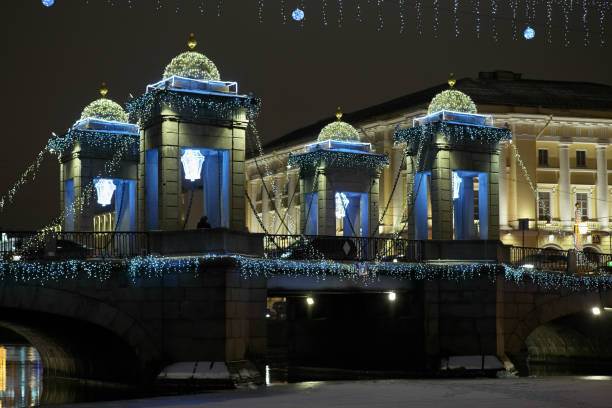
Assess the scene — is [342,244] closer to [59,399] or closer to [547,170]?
[59,399]

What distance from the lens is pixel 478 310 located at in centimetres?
4016

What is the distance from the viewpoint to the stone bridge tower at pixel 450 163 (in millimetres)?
41406

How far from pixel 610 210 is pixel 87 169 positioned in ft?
159

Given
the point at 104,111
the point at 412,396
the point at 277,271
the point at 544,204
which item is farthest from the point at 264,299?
the point at 544,204

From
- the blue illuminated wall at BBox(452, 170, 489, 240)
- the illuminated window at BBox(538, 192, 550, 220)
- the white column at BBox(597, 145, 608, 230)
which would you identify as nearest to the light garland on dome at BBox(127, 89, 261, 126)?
the blue illuminated wall at BBox(452, 170, 489, 240)

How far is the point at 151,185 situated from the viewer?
120 ft

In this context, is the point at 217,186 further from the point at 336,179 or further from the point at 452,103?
the point at 452,103

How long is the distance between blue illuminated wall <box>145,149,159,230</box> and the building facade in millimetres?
36571

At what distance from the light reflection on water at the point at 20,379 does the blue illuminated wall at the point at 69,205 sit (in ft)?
22.8

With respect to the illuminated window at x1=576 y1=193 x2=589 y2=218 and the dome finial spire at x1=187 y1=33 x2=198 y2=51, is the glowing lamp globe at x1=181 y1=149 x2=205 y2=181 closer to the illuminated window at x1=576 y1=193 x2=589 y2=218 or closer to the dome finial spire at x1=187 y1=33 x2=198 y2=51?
the dome finial spire at x1=187 y1=33 x2=198 y2=51

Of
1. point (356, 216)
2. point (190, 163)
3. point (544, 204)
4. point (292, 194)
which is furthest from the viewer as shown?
point (292, 194)

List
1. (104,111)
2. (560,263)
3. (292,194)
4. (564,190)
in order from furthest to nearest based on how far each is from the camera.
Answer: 1. (292,194)
2. (564,190)
3. (560,263)
4. (104,111)

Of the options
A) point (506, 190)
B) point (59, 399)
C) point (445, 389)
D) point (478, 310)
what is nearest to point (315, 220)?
point (478, 310)

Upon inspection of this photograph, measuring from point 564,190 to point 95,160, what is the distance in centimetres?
4508
